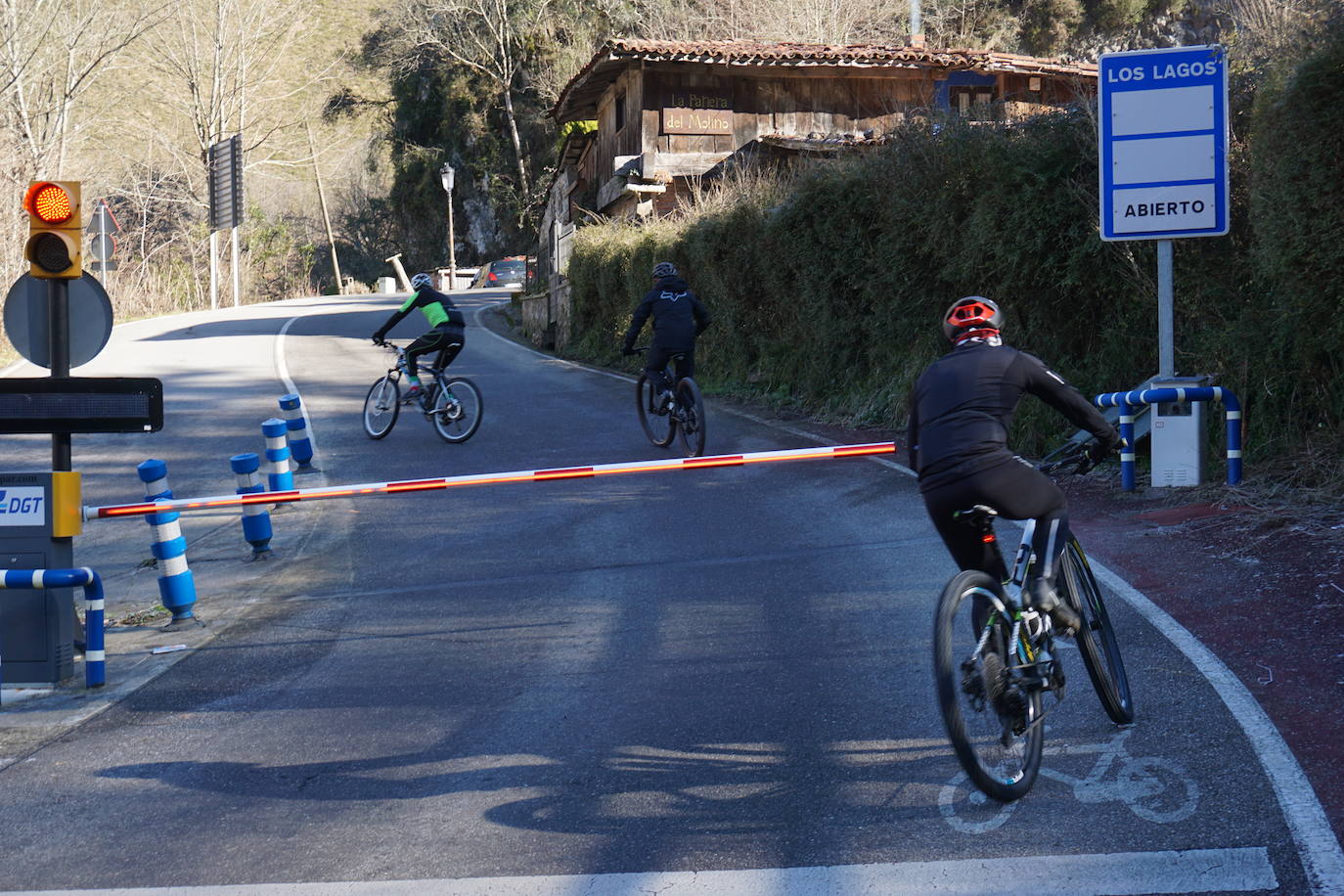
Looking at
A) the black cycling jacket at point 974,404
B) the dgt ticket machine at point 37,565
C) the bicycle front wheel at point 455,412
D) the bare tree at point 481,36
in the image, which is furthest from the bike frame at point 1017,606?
the bare tree at point 481,36

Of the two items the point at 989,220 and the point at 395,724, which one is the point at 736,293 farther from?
the point at 395,724

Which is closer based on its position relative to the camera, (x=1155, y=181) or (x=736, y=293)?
(x=1155, y=181)

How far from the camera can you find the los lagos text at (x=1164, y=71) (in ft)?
33.0

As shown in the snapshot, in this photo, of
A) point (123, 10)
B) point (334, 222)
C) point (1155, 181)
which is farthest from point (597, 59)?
point (334, 222)

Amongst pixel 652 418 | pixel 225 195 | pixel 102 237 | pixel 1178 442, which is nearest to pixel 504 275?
pixel 225 195

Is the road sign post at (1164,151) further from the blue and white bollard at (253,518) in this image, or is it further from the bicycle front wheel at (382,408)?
the bicycle front wheel at (382,408)

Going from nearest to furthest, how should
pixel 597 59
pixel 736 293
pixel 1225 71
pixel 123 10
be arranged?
pixel 1225 71
pixel 736 293
pixel 597 59
pixel 123 10

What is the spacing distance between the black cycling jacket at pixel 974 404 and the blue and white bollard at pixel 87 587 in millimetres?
4769

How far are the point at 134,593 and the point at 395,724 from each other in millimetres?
5030

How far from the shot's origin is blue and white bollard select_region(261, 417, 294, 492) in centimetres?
1207

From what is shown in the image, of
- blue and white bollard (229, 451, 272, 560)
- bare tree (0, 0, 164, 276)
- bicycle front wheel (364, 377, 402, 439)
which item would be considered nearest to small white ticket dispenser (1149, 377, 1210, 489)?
blue and white bollard (229, 451, 272, 560)

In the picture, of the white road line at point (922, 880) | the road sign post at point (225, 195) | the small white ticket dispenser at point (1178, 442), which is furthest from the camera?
the road sign post at point (225, 195)

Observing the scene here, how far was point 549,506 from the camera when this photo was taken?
456 inches

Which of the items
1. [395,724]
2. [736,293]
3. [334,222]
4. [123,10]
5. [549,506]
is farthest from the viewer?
[334,222]
